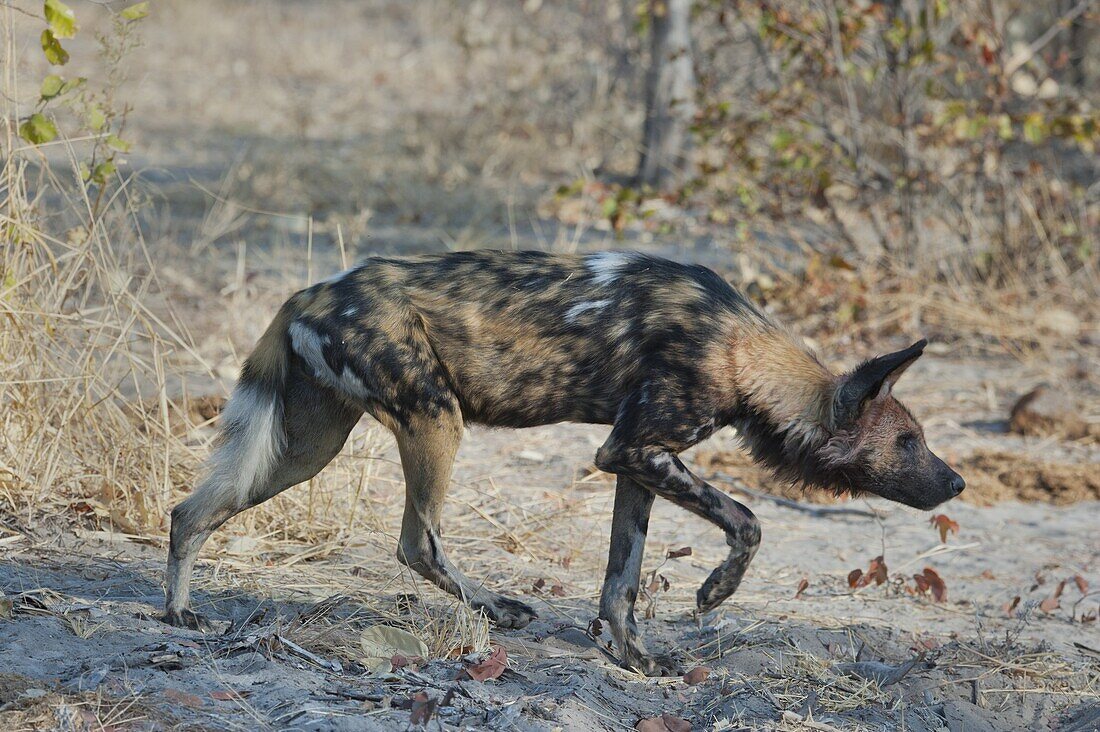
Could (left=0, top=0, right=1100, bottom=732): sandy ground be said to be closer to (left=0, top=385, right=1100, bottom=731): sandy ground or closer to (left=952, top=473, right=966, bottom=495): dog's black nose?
(left=0, top=385, right=1100, bottom=731): sandy ground

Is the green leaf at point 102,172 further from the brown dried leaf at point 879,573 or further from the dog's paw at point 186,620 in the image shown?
the brown dried leaf at point 879,573

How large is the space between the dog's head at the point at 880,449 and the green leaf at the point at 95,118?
2618 millimetres

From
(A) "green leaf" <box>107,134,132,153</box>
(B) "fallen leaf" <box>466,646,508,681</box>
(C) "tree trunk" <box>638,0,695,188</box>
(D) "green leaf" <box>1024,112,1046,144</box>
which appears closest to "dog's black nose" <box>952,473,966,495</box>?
(B) "fallen leaf" <box>466,646,508,681</box>

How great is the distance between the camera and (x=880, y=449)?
155 inches

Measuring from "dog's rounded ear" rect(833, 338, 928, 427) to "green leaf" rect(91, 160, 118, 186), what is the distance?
260cm

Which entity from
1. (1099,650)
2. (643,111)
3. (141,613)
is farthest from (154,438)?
(643,111)

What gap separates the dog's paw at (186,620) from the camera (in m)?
3.62

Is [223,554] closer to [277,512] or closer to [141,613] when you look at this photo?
[277,512]

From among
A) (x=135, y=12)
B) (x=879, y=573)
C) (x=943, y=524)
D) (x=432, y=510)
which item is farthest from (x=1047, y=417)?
(x=135, y=12)

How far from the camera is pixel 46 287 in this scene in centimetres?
460

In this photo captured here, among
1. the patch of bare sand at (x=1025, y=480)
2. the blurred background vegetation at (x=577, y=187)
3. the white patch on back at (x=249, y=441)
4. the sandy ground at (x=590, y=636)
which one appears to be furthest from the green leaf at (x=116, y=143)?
the patch of bare sand at (x=1025, y=480)

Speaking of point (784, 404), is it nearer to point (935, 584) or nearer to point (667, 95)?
point (935, 584)

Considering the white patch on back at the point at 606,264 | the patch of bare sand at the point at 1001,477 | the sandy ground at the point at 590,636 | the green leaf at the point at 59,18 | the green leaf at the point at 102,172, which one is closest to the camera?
the sandy ground at the point at 590,636

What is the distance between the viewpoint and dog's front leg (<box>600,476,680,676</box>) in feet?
12.3
